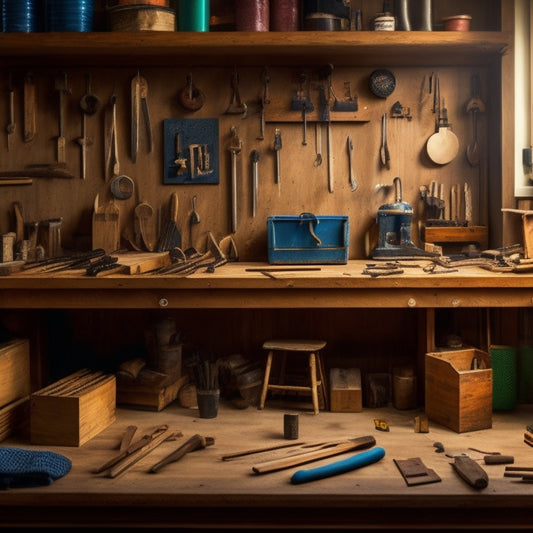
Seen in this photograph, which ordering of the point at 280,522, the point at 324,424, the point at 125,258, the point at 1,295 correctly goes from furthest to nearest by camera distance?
the point at 125,258, the point at 324,424, the point at 1,295, the point at 280,522

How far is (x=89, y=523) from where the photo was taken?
3213mm

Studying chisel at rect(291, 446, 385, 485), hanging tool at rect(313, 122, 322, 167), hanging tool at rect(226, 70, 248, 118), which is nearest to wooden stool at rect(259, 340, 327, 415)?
chisel at rect(291, 446, 385, 485)

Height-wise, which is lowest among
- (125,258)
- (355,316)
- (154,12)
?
(355,316)

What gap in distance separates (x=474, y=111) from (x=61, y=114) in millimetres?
2784

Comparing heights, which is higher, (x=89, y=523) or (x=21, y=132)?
(x=21, y=132)

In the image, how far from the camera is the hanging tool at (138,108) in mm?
4855

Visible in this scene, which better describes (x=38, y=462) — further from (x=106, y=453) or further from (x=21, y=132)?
(x=21, y=132)

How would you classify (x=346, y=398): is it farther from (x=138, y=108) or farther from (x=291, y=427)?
(x=138, y=108)

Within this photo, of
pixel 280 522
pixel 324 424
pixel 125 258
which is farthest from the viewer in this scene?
pixel 125 258

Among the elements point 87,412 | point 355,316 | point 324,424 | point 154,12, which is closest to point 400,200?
point 355,316

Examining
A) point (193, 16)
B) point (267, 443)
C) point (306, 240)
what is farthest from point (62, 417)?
point (193, 16)

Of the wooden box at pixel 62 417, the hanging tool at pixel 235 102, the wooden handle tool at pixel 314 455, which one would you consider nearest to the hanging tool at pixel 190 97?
the hanging tool at pixel 235 102

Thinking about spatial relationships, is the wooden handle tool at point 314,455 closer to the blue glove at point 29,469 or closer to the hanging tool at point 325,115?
the blue glove at point 29,469

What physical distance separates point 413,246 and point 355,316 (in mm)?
643
